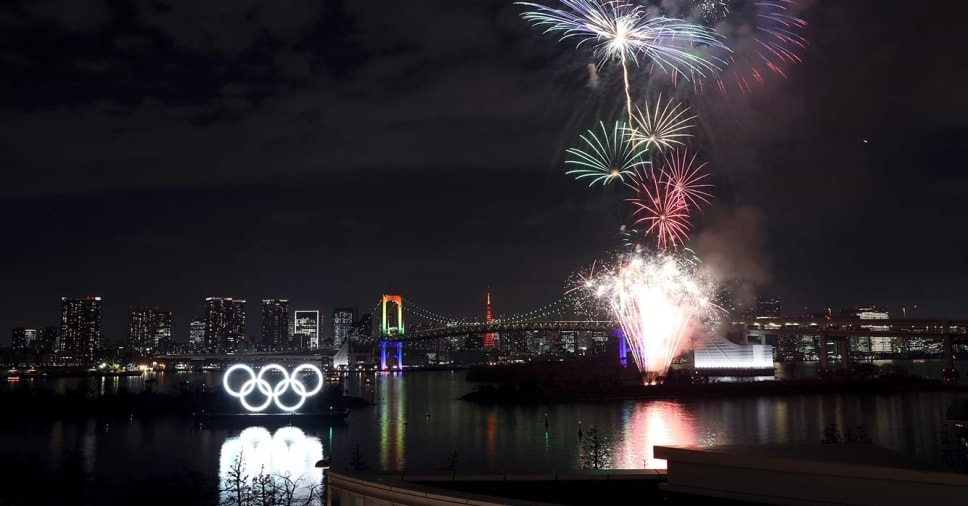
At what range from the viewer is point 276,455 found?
24.7 metres

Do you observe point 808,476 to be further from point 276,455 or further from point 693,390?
point 693,390

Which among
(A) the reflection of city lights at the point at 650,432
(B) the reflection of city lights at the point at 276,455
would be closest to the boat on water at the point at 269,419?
(B) the reflection of city lights at the point at 276,455

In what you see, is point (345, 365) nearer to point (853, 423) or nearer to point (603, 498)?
point (853, 423)

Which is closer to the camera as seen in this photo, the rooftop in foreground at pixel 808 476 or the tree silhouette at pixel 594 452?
the rooftop in foreground at pixel 808 476

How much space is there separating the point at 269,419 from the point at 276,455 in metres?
9.41

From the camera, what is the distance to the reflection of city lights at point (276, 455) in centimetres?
2044

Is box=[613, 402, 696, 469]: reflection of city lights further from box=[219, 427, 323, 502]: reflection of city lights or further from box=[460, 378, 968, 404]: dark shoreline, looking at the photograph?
box=[219, 427, 323, 502]: reflection of city lights

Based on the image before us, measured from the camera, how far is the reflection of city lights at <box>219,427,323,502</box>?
67.1 ft

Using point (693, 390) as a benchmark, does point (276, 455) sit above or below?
below

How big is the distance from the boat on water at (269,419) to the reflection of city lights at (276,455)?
3.30 feet

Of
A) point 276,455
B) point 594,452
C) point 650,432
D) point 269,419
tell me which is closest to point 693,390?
point 650,432

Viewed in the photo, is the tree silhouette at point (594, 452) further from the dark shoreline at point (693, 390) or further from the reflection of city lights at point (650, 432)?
the dark shoreline at point (693, 390)

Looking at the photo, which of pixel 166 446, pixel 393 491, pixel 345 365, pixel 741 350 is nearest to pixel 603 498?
pixel 393 491

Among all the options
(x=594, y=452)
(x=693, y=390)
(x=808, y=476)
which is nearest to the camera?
(x=808, y=476)
